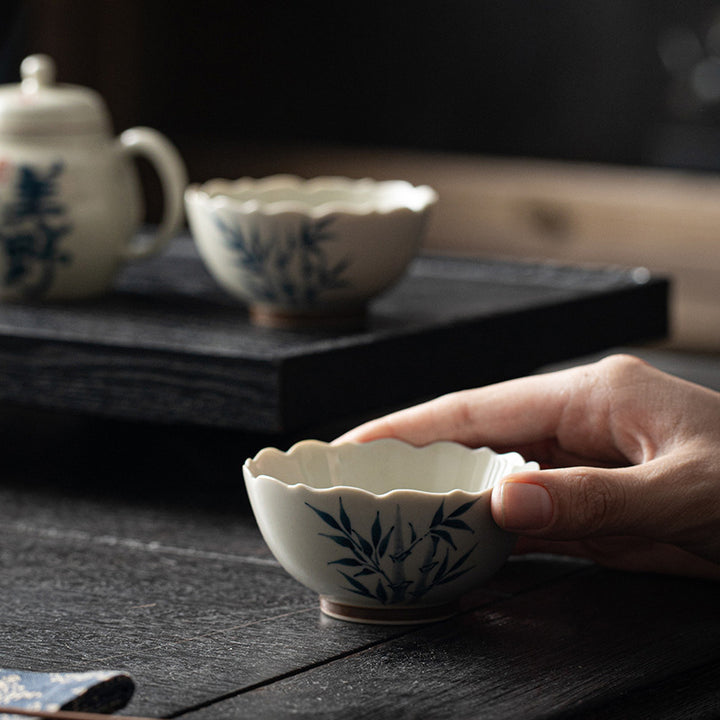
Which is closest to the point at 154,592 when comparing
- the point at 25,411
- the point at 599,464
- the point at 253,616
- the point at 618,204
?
the point at 253,616

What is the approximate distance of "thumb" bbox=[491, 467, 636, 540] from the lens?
2.46 ft

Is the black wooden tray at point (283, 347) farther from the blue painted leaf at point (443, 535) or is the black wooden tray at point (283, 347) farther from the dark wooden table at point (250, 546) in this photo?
the blue painted leaf at point (443, 535)

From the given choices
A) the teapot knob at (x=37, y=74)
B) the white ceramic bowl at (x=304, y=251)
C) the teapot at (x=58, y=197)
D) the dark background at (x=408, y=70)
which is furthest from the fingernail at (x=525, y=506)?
the dark background at (x=408, y=70)

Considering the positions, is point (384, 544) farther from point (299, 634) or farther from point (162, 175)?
point (162, 175)

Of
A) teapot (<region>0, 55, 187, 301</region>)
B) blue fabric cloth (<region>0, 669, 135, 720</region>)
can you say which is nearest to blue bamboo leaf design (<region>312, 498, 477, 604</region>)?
blue fabric cloth (<region>0, 669, 135, 720</region>)

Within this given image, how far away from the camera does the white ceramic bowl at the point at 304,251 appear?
117 centimetres

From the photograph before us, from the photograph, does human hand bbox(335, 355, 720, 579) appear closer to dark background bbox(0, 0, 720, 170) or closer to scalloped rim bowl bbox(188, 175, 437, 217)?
scalloped rim bowl bbox(188, 175, 437, 217)

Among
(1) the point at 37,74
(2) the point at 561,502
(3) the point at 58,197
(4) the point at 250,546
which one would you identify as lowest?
(4) the point at 250,546

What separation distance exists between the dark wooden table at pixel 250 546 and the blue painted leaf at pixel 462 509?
8 centimetres

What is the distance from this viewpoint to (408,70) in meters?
3.70

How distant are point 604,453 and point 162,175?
66 cm

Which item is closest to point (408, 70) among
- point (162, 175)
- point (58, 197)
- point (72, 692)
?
point (162, 175)

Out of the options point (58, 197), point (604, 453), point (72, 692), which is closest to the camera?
point (72, 692)

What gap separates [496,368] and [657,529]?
1.51 ft
